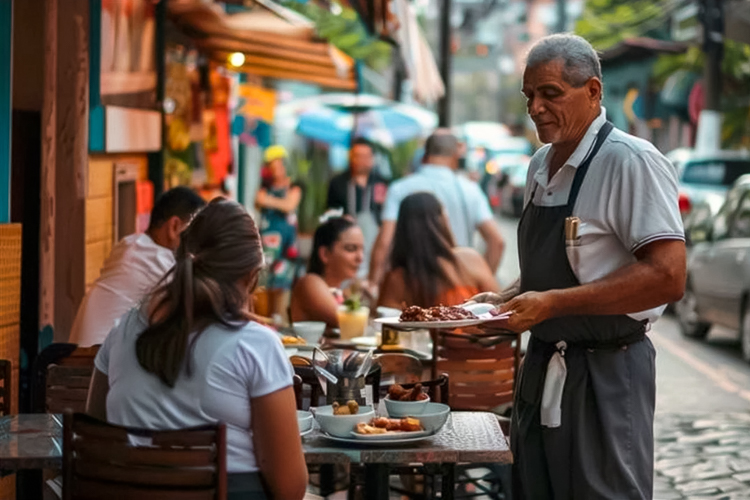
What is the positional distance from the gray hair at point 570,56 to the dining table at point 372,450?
1225 millimetres

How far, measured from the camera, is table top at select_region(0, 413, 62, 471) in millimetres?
4492

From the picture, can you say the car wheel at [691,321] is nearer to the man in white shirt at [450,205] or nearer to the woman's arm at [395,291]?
the man in white shirt at [450,205]

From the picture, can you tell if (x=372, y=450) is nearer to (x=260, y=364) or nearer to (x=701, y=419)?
(x=260, y=364)

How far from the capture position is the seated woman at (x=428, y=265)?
29.0 feet

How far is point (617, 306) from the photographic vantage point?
14.1 feet

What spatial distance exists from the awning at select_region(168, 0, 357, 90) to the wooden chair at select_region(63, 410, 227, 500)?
809 cm

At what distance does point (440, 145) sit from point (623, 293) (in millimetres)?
7459

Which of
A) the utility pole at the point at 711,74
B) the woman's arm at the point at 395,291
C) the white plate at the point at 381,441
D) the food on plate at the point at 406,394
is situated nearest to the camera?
the white plate at the point at 381,441

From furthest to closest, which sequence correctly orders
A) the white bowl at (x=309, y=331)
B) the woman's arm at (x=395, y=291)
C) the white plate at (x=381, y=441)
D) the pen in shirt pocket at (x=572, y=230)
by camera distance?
the woman's arm at (x=395, y=291) → the white bowl at (x=309, y=331) → the white plate at (x=381, y=441) → the pen in shirt pocket at (x=572, y=230)

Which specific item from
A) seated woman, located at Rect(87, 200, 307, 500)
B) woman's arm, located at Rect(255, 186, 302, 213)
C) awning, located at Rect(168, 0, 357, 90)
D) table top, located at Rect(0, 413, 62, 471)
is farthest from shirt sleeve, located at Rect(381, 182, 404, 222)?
seated woman, located at Rect(87, 200, 307, 500)

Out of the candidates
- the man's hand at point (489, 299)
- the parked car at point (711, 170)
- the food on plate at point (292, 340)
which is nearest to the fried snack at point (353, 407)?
the man's hand at point (489, 299)

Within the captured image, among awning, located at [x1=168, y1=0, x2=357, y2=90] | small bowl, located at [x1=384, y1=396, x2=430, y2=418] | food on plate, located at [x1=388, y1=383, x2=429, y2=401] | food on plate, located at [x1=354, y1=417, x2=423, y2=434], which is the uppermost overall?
awning, located at [x1=168, y1=0, x2=357, y2=90]

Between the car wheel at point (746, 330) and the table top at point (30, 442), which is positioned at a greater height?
the table top at point (30, 442)

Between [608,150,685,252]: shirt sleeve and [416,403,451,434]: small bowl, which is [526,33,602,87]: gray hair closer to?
[608,150,685,252]: shirt sleeve
